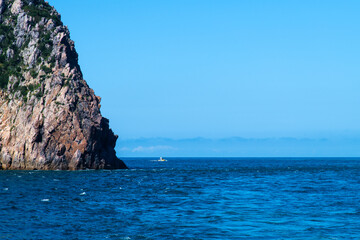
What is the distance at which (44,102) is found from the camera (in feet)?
399

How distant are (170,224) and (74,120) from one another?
8360 centimetres

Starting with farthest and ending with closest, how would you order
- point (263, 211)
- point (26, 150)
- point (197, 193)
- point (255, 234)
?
1. point (26, 150)
2. point (197, 193)
3. point (263, 211)
4. point (255, 234)

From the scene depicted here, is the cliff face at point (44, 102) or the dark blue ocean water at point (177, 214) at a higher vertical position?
the cliff face at point (44, 102)

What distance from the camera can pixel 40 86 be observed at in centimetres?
12644

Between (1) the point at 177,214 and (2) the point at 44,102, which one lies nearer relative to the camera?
(1) the point at 177,214

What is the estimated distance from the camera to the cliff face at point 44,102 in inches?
4535

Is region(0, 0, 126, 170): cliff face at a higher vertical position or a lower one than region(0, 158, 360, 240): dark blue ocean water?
higher

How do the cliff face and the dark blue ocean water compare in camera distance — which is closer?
the dark blue ocean water

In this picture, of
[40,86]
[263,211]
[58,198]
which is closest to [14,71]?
[40,86]

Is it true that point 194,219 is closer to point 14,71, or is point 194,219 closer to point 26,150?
point 26,150

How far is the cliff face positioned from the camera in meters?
115

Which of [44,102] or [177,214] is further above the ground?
[44,102]

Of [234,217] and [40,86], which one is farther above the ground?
[40,86]

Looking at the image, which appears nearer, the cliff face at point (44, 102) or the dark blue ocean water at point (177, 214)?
the dark blue ocean water at point (177, 214)
